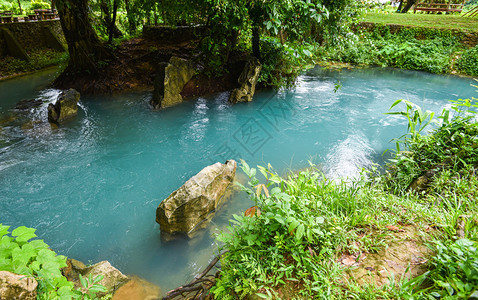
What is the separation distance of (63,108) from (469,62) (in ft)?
58.5

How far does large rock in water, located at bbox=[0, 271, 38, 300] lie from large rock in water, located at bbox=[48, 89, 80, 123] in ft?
21.5

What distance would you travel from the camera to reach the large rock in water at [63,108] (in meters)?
7.10

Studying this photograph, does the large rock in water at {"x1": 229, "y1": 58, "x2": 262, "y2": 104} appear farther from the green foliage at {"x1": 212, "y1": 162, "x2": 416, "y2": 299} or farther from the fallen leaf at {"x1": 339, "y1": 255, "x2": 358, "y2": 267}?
the fallen leaf at {"x1": 339, "y1": 255, "x2": 358, "y2": 267}

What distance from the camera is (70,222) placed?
12.9 ft

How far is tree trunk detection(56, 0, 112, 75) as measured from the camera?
8.91m

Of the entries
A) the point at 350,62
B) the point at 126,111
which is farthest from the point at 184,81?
the point at 350,62

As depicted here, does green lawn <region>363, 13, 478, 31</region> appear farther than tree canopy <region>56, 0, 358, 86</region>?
Yes

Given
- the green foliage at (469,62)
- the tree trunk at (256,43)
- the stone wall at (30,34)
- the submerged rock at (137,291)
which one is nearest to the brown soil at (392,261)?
the submerged rock at (137,291)

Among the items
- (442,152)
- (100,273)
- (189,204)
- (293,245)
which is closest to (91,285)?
(100,273)

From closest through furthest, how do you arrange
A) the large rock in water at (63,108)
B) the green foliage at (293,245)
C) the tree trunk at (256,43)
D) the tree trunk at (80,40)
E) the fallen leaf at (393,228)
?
the green foliage at (293,245) → the fallen leaf at (393,228) → the large rock in water at (63,108) → the tree trunk at (256,43) → the tree trunk at (80,40)

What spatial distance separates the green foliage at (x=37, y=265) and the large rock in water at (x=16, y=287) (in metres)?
0.04

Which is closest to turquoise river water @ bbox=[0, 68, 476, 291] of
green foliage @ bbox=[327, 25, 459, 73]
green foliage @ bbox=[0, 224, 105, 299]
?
green foliage @ bbox=[0, 224, 105, 299]

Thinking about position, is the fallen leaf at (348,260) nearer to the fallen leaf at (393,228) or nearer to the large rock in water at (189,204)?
the fallen leaf at (393,228)

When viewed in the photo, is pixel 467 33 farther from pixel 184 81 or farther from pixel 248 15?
pixel 184 81
